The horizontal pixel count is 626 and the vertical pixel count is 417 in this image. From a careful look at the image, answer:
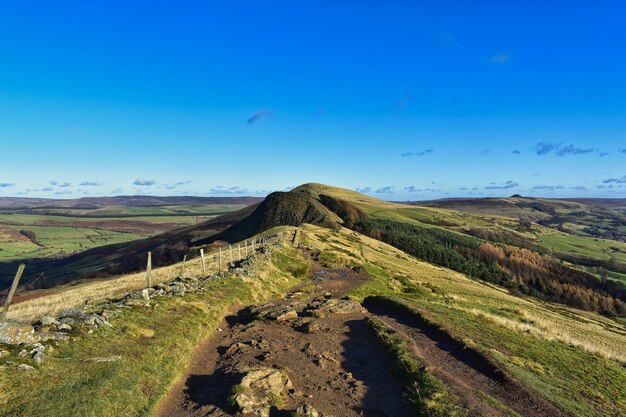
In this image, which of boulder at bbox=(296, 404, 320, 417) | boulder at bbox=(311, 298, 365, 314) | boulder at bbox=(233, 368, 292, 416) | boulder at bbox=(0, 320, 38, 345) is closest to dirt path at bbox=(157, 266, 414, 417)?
boulder at bbox=(311, 298, 365, 314)

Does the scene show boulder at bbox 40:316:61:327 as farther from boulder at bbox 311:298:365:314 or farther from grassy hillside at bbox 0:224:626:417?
boulder at bbox 311:298:365:314

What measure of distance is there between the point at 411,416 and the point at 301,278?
1207 inches

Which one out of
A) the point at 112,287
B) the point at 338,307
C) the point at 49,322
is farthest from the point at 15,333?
the point at 112,287

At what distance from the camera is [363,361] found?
18.8 m

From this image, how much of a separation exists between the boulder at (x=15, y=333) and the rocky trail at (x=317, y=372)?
6042 mm

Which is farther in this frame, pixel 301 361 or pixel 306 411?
pixel 301 361

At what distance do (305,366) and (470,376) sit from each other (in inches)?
298

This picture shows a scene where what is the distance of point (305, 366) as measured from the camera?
1777cm

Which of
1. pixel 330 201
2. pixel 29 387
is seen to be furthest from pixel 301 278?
pixel 330 201

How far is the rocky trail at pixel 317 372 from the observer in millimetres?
13828

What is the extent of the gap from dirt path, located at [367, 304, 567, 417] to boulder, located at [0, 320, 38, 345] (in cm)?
1659

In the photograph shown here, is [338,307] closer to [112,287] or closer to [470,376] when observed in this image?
[470,376]

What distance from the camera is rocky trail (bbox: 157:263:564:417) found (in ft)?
45.4

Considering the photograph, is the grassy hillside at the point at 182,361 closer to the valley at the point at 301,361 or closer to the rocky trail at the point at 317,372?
the valley at the point at 301,361
